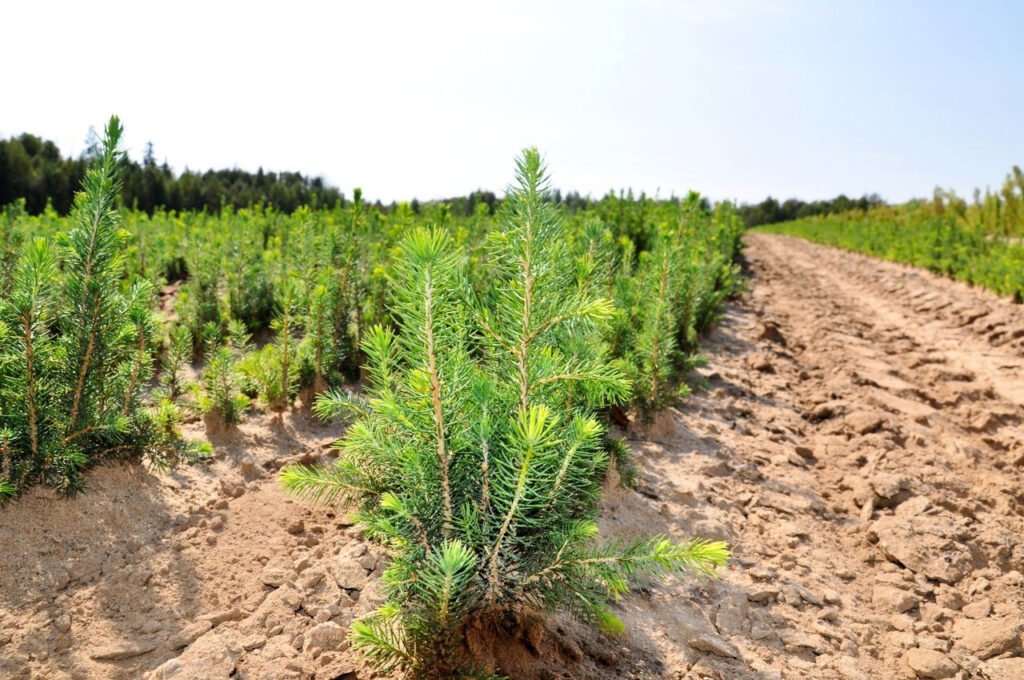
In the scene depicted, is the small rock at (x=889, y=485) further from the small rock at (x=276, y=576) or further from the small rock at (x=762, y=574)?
the small rock at (x=276, y=576)

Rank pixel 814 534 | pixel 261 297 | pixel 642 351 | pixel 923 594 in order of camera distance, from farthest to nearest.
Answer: pixel 261 297 → pixel 642 351 → pixel 814 534 → pixel 923 594

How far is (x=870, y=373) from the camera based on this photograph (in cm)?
641

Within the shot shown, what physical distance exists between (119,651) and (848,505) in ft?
12.2

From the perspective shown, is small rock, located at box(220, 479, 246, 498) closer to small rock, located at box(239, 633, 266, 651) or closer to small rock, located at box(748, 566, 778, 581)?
small rock, located at box(239, 633, 266, 651)

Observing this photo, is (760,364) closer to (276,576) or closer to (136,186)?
(276,576)

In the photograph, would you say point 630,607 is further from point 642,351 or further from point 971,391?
point 971,391

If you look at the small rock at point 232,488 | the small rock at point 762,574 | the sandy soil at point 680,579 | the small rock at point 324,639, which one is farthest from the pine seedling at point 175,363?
the small rock at point 762,574

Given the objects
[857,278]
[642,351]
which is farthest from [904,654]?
[857,278]

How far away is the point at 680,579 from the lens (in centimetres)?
288

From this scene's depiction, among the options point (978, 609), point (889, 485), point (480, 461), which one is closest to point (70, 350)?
point (480, 461)

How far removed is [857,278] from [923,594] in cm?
1321

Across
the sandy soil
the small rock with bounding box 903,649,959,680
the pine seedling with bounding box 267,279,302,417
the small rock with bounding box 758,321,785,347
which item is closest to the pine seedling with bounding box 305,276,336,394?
the pine seedling with bounding box 267,279,302,417

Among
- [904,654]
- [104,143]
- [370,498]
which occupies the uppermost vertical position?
[104,143]

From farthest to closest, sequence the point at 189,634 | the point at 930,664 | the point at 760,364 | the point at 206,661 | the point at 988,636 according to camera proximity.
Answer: the point at 760,364, the point at 988,636, the point at 930,664, the point at 189,634, the point at 206,661
